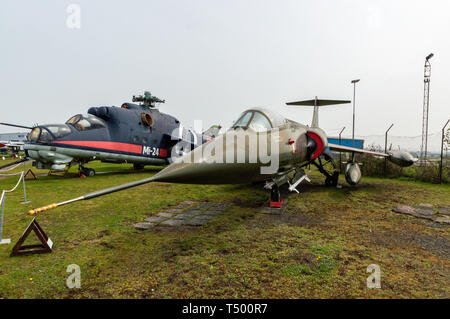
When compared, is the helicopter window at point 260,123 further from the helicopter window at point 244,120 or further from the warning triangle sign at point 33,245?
the warning triangle sign at point 33,245

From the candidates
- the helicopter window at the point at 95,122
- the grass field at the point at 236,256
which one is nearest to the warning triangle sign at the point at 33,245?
the grass field at the point at 236,256

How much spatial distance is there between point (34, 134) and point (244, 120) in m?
12.6

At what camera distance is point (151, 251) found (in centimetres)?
397

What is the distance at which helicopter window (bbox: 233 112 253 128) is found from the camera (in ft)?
17.0

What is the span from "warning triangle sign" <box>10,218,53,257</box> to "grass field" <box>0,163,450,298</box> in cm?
12

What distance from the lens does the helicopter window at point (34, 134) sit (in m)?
11.7

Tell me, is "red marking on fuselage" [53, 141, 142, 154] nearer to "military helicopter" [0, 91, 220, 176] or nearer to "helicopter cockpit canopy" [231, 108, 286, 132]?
"military helicopter" [0, 91, 220, 176]

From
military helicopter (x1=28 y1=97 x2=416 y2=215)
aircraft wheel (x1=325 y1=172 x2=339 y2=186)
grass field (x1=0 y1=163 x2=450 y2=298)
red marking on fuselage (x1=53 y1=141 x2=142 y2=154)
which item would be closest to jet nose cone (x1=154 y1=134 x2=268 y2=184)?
military helicopter (x1=28 y1=97 x2=416 y2=215)

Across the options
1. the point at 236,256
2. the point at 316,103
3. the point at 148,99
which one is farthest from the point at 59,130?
the point at 316,103

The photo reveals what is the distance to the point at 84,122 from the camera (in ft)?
42.9

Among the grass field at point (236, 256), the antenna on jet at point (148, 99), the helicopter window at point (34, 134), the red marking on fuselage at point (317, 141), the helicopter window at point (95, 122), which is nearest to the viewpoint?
the grass field at point (236, 256)

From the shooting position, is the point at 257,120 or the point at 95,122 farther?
the point at 95,122

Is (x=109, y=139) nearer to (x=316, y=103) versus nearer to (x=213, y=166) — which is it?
(x=213, y=166)

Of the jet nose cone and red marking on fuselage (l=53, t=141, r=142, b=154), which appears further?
red marking on fuselage (l=53, t=141, r=142, b=154)
